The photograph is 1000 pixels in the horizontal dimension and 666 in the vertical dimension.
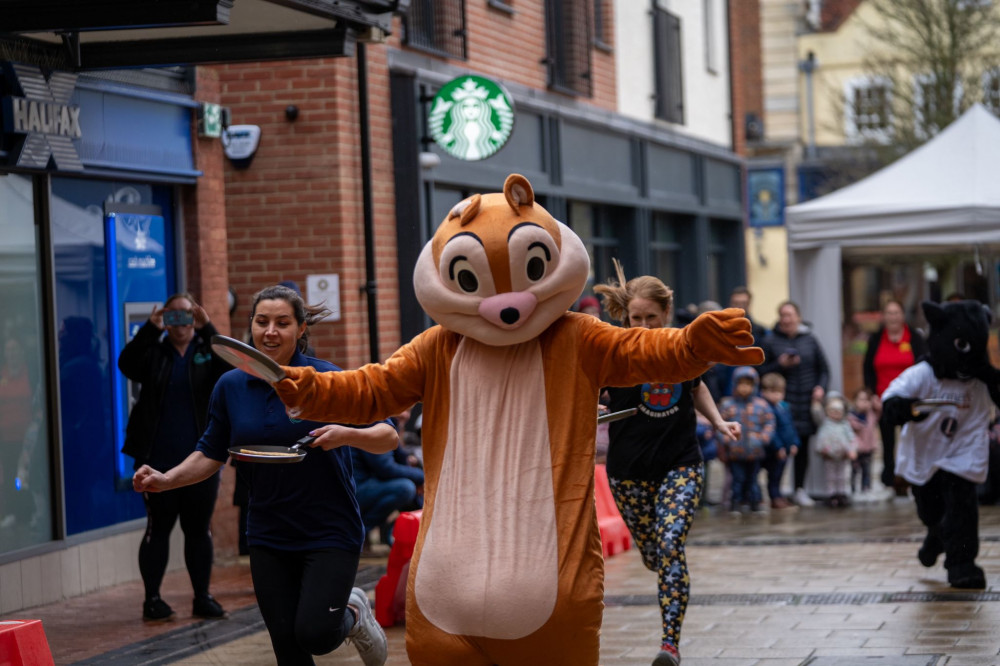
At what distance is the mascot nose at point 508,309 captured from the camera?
4742mm

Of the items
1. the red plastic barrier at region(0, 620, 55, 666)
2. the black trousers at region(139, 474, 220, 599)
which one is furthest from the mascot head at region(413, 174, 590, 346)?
the black trousers at region(139, 474, 220, 599)

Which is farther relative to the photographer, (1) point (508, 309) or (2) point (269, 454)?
(2) point (269, 454)

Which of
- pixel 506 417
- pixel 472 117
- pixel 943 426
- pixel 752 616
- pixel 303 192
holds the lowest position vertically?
pixel 752 616

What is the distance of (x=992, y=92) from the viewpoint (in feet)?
89.8

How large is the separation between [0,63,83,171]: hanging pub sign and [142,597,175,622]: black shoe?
8.57ft

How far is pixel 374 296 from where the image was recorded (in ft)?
39.4

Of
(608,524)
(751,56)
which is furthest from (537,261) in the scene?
(751,56)

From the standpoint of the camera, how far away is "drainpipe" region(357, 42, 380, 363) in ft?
38.3

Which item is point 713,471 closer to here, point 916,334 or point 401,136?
point 916,334

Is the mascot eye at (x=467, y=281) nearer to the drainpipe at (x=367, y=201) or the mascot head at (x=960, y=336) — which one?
the mascot head at (x=960, y=336)

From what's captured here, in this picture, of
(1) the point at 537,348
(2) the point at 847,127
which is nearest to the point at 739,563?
(1) the point at 537,348

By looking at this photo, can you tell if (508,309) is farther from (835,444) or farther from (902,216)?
(835,444)

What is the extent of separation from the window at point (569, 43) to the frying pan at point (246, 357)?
12.3 metres

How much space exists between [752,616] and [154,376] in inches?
139
